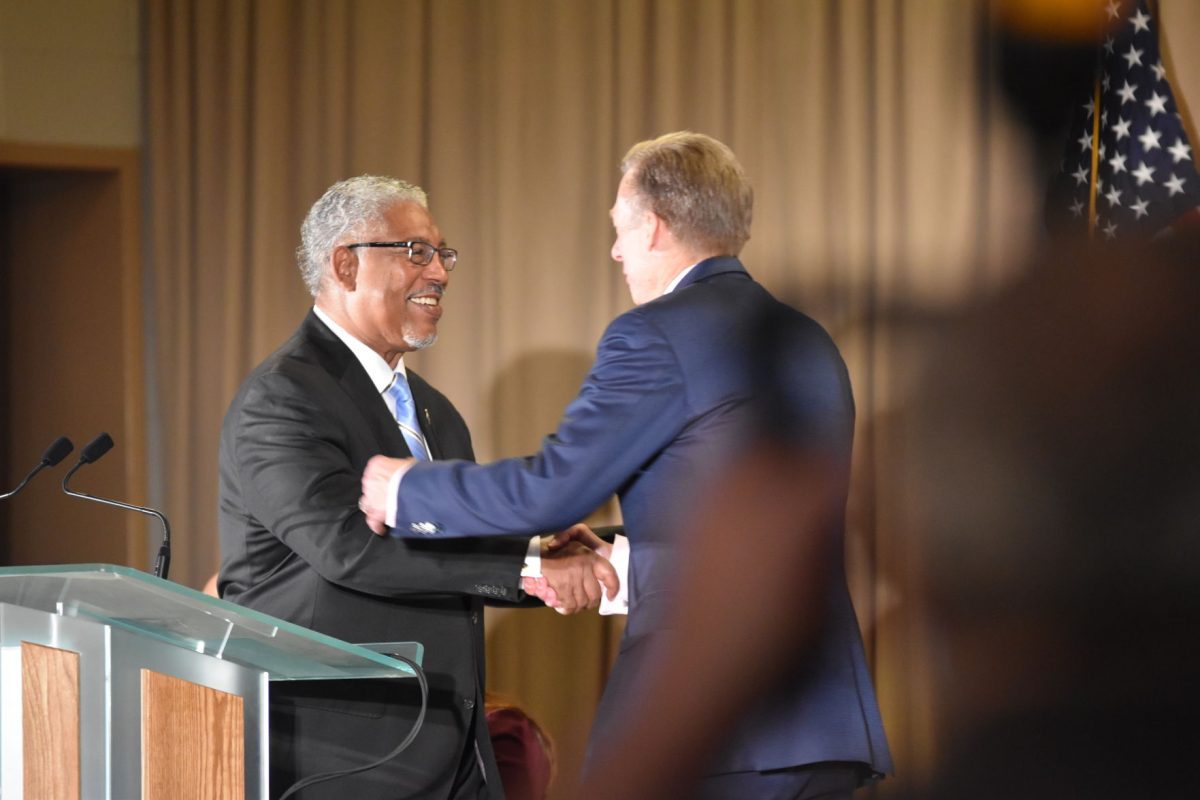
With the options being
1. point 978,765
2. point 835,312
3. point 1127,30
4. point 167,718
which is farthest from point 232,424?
point 1127,30

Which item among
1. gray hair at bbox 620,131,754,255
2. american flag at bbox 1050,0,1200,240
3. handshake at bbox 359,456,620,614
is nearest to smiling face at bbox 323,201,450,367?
handshake at bbox 359,456,620,614

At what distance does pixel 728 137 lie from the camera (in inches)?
165

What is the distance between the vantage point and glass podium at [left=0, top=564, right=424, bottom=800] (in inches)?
70.8

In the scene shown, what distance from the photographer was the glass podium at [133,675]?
180cm

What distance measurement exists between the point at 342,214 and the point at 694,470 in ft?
4.12

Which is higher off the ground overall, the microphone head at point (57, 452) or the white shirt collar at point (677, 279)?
the white shirt collar at point (677, 279)

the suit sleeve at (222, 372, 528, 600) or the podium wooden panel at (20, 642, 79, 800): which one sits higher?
the suit sleeve at (222, 372, 528, 600)

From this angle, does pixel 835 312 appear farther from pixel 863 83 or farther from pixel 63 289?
pixel 63 289

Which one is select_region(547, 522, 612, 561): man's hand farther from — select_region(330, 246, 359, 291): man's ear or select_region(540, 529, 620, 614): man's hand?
select_region(330, 246, 359, 291): man's ear

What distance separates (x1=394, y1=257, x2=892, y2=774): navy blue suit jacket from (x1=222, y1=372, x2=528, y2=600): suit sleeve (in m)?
0.26

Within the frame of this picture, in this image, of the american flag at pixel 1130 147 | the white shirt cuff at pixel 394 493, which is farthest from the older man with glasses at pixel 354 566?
the american flag at pixel 1130 147

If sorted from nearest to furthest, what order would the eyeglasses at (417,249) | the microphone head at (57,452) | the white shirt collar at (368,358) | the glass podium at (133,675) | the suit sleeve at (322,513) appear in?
the glass podium at (133,675) → the suit sleeve at (322,513) → the microphone head at (57,452) → the white shirt collar at (368,358) → the eyeglasses at (417,249)

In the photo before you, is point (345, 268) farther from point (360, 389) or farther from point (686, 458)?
point (686, 458)

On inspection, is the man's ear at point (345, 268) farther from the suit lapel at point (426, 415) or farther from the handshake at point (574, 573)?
the handshake at point (574, 573)
